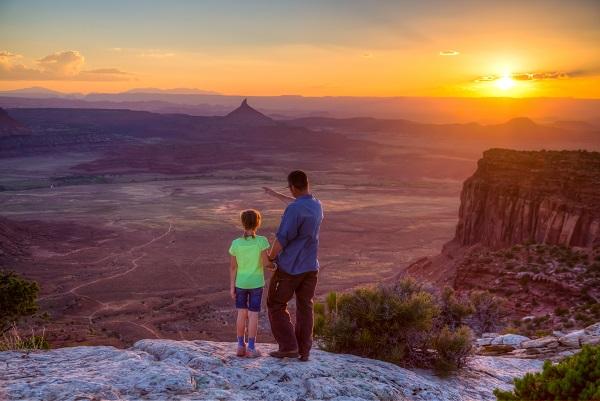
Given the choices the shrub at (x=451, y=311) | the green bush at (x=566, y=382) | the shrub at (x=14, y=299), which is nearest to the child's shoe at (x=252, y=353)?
the green bush at (x=566, y=382)

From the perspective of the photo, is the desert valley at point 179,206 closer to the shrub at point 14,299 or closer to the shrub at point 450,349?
the shrub at point 14,299

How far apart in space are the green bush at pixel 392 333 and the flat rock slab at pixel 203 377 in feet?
1.06

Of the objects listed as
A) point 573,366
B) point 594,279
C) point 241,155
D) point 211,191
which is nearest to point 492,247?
point 594,279

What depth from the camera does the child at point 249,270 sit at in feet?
18.0

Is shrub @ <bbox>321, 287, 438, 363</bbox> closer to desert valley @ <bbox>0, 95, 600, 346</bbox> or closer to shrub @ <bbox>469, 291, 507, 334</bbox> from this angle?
shrub @ <bbox>469, 291, 507, 334</bbox>

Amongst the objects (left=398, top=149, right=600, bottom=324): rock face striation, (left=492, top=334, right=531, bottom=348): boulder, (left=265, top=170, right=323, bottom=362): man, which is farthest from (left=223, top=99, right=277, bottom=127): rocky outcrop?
(left=265, top=170, right=323, bottom=362): man

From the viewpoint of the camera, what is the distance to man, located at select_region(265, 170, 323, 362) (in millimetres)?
5293

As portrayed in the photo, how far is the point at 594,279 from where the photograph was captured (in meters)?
16.3

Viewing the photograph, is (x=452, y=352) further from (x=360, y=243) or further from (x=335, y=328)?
(x=360, y=243)

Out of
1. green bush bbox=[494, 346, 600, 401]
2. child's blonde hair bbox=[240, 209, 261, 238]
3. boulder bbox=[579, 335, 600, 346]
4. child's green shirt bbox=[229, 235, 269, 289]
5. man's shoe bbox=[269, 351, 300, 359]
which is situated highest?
child's blonde hair bbox=[240, 209, 261, 238]

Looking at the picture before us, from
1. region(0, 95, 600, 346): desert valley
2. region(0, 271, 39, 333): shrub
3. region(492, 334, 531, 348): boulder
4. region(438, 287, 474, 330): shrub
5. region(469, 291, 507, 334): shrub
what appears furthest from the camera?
region(0, 95, 600, 346): desert valley

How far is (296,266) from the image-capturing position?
5.42 m

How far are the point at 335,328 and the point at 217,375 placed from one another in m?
1.85

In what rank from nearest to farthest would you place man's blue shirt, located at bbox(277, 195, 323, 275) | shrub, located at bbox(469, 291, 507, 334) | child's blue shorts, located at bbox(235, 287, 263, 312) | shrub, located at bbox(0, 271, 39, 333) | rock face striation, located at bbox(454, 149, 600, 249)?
man's blue shirt, located at bbox(277, 195, 323, 275) < child's blue shorts, located at bbox(235, 287, 263, 312) < shrub, located at bbox(0, 271, 39, 333) < shrub, located at bbox(469, 291, 507, 334) < rock face striation, located at bbox(454, 149, 600, 249)
